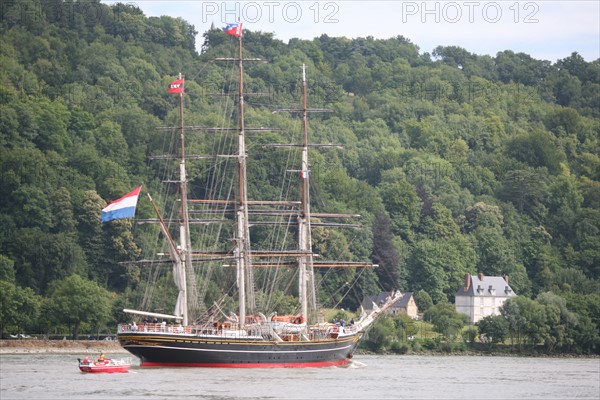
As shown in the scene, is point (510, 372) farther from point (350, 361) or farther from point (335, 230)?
point (335, 230)

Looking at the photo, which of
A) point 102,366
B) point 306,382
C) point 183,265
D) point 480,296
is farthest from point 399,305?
point 306,382

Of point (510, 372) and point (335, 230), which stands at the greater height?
point (335, 230)

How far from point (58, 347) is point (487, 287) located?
6912cm

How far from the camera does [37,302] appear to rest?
14962cm

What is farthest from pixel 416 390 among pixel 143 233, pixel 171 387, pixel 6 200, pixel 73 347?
pixel 6 200

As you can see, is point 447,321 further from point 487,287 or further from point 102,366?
point 102,366

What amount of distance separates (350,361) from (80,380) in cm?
3252

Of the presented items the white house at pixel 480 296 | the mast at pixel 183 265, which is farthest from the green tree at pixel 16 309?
the white house at pixel 480 296

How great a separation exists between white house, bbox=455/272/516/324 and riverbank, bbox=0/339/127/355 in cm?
5570

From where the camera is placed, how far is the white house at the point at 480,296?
18775cm

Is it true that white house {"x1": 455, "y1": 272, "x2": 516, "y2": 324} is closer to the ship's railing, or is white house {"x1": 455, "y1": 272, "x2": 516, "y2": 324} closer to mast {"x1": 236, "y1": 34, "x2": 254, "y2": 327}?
mast {"x1": 236, "y1": 34, "x2": 254, "y2": 327}

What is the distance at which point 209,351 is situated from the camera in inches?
4363

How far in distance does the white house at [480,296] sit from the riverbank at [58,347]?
2193 inches

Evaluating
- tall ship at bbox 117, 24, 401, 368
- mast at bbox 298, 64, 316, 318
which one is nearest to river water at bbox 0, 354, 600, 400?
tall ship at bbox 117, 24, 401, 368
